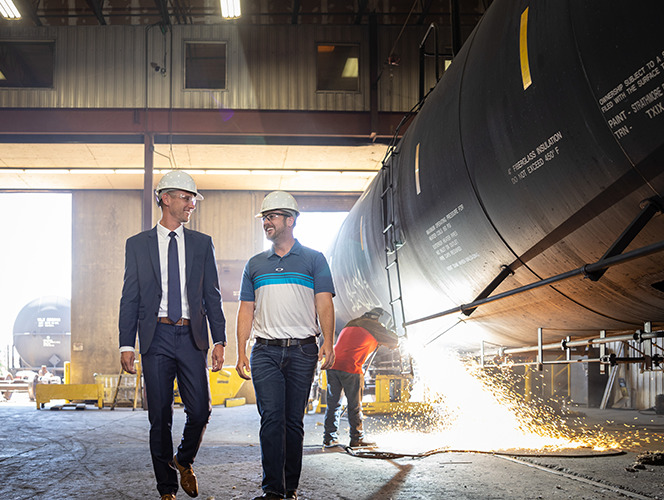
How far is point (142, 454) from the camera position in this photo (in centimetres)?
588

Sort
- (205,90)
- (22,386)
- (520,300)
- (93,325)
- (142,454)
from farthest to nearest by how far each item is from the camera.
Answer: (22,386) → (93,325) → (205,90) → (142,454) → (520,300)

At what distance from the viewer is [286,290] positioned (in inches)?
155

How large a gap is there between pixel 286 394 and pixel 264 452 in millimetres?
368

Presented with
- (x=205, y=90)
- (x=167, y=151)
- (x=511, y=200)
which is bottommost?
(x=511, y=200)

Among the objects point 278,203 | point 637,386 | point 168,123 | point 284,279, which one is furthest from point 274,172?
point 284,279

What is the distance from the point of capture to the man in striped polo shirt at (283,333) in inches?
145

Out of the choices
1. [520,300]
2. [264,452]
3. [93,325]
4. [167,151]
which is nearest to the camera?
[264,452]

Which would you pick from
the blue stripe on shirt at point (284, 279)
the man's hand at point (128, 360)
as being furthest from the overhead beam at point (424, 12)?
the man's hand at point (128, 360)

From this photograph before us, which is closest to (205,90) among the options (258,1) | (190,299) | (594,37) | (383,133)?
(258,1)

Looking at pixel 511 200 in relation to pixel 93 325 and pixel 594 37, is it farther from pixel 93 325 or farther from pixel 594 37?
pixel 93 325

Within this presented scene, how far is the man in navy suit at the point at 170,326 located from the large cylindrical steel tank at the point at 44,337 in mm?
22046

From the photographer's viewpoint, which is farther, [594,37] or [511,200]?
[511,200]

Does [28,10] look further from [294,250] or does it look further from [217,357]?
[217,357]

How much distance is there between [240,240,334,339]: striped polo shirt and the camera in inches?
152
